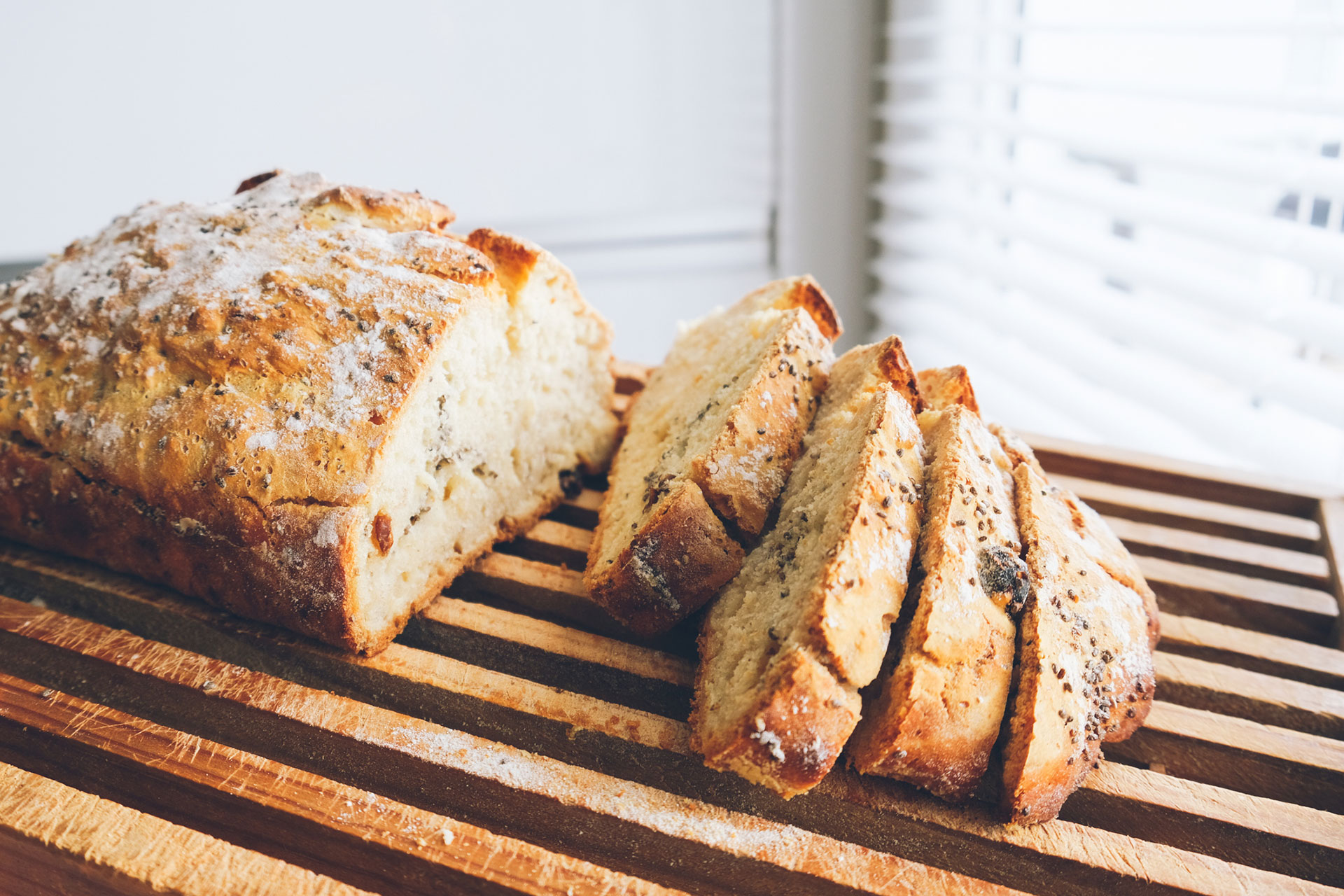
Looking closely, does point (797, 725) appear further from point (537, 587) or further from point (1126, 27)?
point (1126, 27)

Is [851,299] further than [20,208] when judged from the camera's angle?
Yes

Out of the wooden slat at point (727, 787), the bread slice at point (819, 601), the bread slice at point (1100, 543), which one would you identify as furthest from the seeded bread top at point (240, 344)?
the bread slice at point (1100, 543)

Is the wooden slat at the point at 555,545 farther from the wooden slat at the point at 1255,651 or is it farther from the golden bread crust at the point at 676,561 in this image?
the wooden slat at the point at 1255,651

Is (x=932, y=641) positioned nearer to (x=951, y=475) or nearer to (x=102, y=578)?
(x=951, y=475)

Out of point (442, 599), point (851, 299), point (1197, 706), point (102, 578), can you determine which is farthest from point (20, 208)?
point (1197, 706)

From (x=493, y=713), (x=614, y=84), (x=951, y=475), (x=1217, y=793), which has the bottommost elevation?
(x=1217, y=793)
